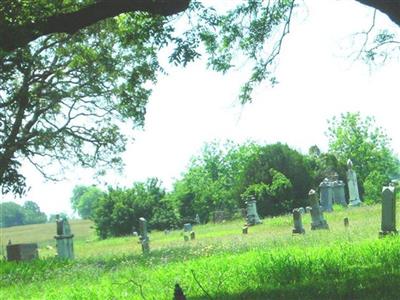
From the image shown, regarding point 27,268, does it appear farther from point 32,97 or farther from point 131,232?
point 131,232

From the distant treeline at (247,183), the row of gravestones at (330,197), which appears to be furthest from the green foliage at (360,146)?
the row of gravestones at (330,197)

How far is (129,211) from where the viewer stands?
54.0m

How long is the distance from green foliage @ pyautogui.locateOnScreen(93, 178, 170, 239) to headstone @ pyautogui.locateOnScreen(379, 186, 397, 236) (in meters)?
38.2

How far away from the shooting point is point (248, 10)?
12.6 m

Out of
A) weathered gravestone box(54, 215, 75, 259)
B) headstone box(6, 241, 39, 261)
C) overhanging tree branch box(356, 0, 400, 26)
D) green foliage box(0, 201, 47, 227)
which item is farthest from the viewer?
green foliage box(0, 201, 47, 227)

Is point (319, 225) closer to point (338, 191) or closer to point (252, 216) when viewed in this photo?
point (252, 216)

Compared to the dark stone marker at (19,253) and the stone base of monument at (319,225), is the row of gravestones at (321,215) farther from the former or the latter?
the dark stone marker at (19,253)

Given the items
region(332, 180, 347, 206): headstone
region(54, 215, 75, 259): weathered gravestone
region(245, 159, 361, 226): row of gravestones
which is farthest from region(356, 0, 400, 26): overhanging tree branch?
Result: region(332, 180, 347, 206): headstone

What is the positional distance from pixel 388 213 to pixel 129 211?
4017 cm

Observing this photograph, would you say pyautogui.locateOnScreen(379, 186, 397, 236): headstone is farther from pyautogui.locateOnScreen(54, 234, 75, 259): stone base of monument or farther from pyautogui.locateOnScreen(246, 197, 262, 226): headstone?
pyautogui.locateOnScreen(246, 197, 262, 226): headstone

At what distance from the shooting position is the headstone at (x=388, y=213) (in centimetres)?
1542

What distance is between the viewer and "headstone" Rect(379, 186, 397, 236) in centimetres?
1542

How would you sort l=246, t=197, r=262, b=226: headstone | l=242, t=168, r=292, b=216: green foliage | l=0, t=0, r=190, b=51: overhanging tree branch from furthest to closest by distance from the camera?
l=242, t=168, r=292, b=216: green foliage, l=246, t=197, r=262, b=226: headstone, l=0, t=0, r=190, b=51: overhanging tree branch

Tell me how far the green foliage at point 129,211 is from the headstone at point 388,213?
38.2 m
